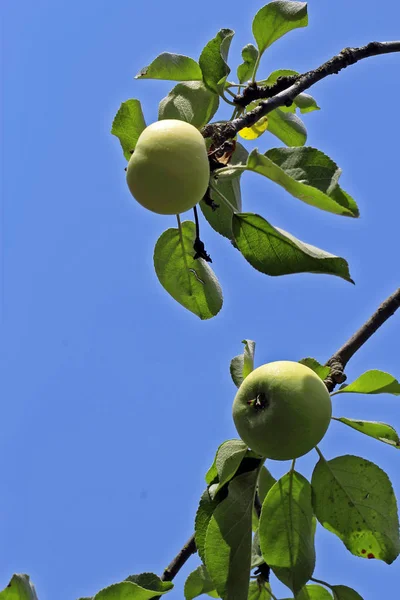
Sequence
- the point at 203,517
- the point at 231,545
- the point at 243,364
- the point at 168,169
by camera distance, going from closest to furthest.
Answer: the point at 168,169, the point at 231,545, the point at 203,517, the point at 243,364

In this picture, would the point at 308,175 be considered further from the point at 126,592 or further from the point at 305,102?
the point at 126,592

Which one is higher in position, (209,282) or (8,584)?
(209,282)

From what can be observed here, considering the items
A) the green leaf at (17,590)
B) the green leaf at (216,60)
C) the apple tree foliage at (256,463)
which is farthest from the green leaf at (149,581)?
the green leaf at (216,60)

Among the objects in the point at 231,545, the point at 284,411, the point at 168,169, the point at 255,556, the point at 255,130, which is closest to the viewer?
the point at 168,169

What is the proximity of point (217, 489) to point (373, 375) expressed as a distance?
21.9 inches

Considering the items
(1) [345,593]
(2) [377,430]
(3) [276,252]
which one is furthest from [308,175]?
(1) [345,593]

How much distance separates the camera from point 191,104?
7.57 ft

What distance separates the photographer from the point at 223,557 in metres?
2.13

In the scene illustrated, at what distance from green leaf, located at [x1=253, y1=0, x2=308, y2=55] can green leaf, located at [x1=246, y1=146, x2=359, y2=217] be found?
21.2 inches

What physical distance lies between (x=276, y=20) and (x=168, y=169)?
33.1 inches

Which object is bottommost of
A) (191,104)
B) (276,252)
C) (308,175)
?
(276,252)

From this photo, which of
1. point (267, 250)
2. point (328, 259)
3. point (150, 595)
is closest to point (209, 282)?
point (267, 250)

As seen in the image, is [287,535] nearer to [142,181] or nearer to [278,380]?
[278,380]

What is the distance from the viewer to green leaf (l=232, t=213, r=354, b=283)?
1758 mm
